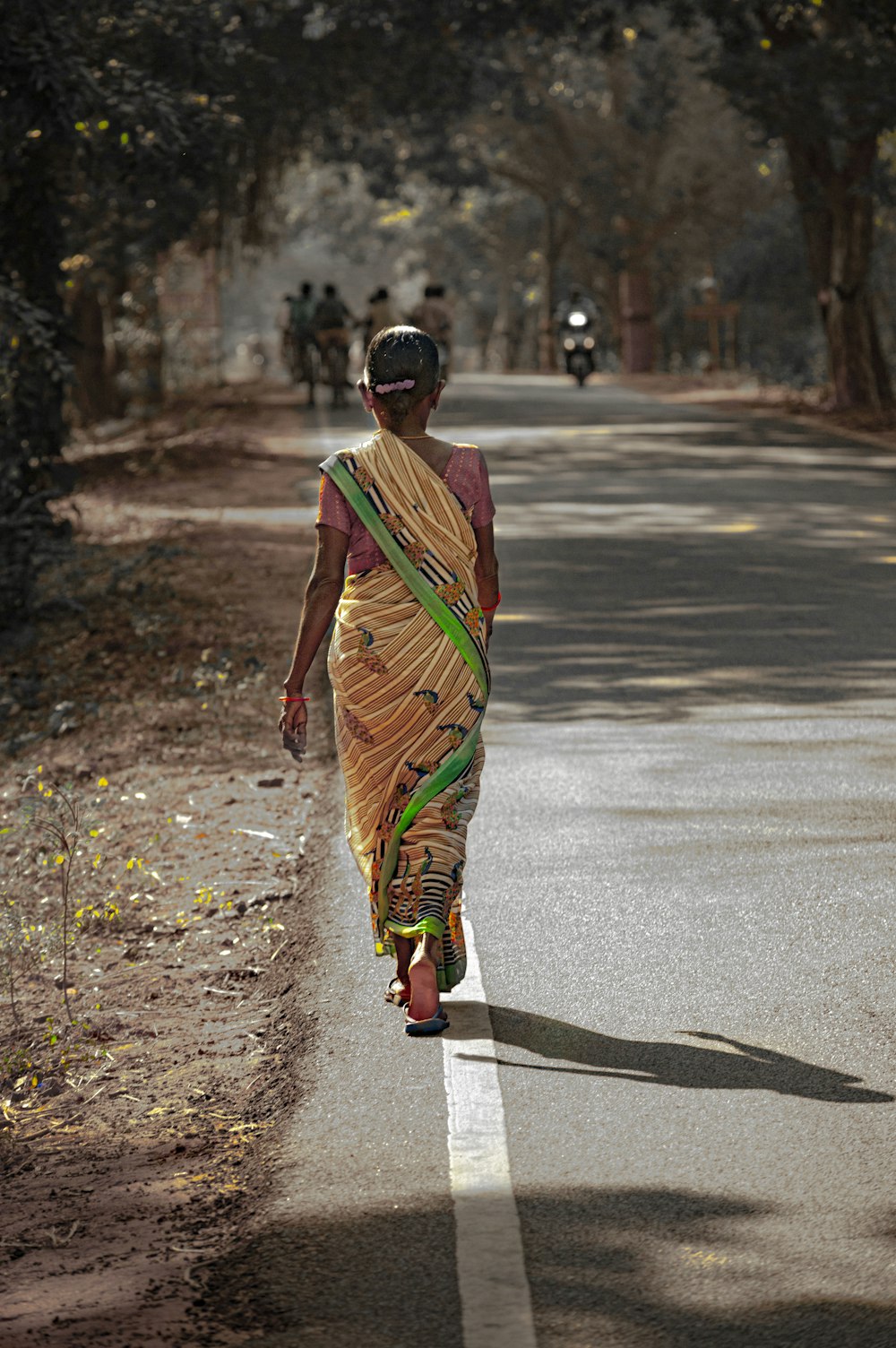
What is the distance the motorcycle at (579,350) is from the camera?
3700 cm

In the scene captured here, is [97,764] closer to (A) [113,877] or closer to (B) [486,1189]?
(A) [113,877]

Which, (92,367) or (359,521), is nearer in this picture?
(359,521)

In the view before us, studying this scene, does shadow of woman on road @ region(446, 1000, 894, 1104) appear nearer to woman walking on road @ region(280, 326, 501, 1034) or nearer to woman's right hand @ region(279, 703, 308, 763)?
woman walking on road @ region(280, 326, 501, 1034)

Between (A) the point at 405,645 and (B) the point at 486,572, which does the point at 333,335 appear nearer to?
(B) the point at 486,572

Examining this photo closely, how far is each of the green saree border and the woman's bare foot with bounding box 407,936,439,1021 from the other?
7.6 inches

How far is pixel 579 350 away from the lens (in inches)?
1490

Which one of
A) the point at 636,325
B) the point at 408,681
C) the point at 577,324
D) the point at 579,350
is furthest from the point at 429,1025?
the point at 636,325

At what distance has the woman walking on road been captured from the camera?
5578 mm

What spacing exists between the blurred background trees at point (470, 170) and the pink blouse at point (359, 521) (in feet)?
26.3

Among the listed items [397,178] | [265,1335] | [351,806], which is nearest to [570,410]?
[397,178]

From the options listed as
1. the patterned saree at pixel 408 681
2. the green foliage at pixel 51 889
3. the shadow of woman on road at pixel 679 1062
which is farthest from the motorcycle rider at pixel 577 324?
the shadow of woman on road at pixel 679 1062

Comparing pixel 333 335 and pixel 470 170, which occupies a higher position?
pixel 470 170

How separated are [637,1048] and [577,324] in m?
32.4

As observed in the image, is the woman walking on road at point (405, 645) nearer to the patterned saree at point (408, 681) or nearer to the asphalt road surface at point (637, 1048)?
the patterned saree at point (408, 681)
